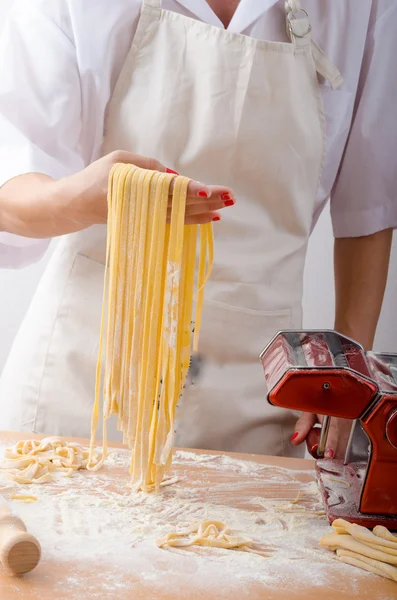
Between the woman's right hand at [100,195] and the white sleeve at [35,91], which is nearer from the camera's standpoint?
the woman's right hand at [100,195]

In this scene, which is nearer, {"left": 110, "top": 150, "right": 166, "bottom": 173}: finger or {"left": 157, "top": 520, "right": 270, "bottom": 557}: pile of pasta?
{"left": 157, "top": 520, "right": 270, "bottom": 557}: pile of pasta

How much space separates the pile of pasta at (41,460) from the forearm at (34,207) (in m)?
0.38

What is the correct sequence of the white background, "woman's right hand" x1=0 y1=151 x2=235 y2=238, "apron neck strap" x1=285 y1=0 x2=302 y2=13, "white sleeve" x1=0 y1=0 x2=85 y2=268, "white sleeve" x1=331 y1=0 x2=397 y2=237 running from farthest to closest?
the white background → "white sleeve" x1=331 y1=0 x2=397 y2=237 → "apron neck strap" x1=285 y1=0 x2=302 y2=13 → "white sleeve" x1=0 y1=0 x2=85 y2=268 → "woman's right hand" x1=0 y1=151 x2=235 y2=238

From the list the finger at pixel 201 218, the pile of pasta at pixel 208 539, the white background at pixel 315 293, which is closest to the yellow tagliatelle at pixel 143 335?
the finger at pixel 201 218

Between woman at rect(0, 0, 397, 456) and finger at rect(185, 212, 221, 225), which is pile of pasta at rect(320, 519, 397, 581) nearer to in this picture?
woman at rect(0, 0, 397, 456)

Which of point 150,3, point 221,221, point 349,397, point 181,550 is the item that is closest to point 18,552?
point 181,550

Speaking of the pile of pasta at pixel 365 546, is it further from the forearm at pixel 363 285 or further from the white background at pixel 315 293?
the white background at pixel 315 293

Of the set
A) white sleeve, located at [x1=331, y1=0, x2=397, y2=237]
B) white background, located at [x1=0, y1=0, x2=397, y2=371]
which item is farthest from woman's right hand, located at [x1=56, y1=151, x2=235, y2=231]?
white background, located at [x1=0, y1=0, x2=397, y2=371]

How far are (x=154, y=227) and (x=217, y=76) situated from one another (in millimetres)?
486

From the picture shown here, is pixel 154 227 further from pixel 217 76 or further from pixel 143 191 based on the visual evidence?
pixel 217 76

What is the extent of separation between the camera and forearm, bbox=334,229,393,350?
1803 millimetres

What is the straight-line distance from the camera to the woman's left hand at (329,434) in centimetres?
138

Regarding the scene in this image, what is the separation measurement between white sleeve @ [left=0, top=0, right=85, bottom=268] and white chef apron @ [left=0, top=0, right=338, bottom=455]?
12 centimetres

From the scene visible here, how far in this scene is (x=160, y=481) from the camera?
125 centimetres
